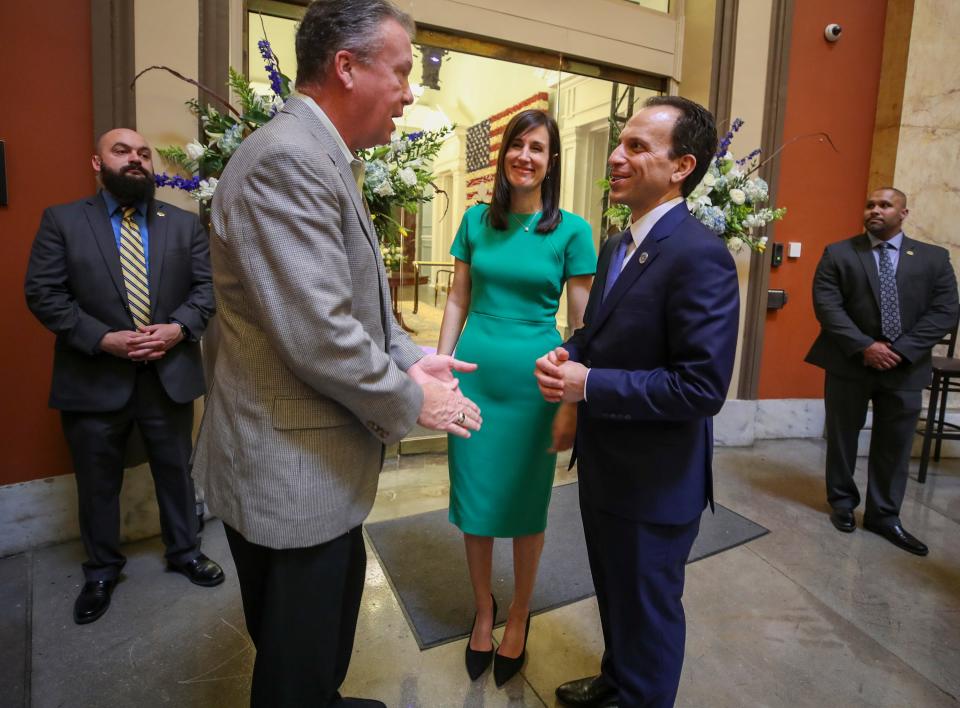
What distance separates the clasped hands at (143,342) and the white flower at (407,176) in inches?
46.4

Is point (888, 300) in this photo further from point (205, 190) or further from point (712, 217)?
point (205, 190)

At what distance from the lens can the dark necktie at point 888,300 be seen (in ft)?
11.0

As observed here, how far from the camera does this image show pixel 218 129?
281cm

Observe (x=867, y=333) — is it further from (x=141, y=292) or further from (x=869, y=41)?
(x=141, y=292)

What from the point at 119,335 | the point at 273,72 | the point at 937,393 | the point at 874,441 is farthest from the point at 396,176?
the point at 937,393

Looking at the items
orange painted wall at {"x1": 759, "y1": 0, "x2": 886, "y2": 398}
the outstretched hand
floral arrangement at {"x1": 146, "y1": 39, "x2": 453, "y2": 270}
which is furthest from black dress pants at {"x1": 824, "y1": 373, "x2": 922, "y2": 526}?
the outstretched hand

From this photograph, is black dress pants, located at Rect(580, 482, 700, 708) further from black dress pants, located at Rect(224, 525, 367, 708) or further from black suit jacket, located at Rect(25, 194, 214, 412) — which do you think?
black suit jacket, located at Rect(25, 194, 214, 412)

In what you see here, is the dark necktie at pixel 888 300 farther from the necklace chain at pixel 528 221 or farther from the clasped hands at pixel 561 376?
the clasped hands at pixel 561 376

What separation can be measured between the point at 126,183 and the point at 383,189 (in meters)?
1.05

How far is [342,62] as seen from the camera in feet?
3.97

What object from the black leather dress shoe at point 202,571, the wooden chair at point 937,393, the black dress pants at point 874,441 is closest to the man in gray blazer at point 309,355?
the black leather dress shoe at point 202,571

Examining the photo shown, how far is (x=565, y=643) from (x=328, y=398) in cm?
162

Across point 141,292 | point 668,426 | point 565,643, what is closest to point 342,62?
point 668,426

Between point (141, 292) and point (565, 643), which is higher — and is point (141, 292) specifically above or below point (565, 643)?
above
